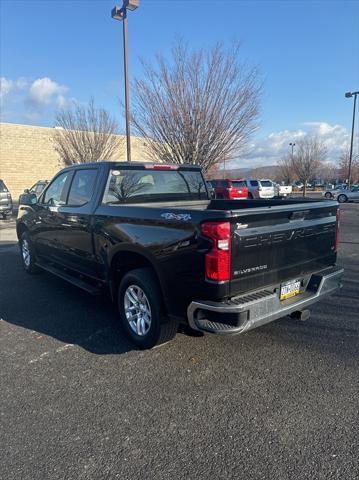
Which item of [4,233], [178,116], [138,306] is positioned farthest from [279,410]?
[4,233]

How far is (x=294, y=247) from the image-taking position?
3.60 meters

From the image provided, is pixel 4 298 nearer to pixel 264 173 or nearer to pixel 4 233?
pixel 4 233

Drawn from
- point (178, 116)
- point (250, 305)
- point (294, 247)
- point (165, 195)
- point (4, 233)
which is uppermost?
point (178, 116)

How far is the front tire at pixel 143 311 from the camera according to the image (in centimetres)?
359

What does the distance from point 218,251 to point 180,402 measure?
4.15ft

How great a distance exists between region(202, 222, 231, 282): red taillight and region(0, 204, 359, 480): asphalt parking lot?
3.39 ft

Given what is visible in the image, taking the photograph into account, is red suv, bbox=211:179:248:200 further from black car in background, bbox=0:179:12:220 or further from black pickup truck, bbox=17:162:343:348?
black pickup truck, bbox=17:162:343:348

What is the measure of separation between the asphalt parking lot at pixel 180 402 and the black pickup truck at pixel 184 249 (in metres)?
0.46

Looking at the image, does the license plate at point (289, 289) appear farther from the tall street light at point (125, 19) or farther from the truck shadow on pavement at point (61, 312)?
the tall street light at point (125, 19)

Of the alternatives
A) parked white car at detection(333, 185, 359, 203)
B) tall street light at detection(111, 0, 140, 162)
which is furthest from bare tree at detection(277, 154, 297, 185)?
tall street light at detection(111, 0, 140, 162)

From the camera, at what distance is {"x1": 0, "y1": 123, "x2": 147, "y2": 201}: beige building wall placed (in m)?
30.5

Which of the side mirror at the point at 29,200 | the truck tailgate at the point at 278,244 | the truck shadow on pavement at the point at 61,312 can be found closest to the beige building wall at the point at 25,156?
the side mirror at the point at 29,200

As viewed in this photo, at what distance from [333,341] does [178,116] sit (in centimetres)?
1052

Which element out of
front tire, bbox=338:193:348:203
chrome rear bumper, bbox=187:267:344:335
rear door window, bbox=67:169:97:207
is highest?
rear door window, bbox=67:169:97:207
